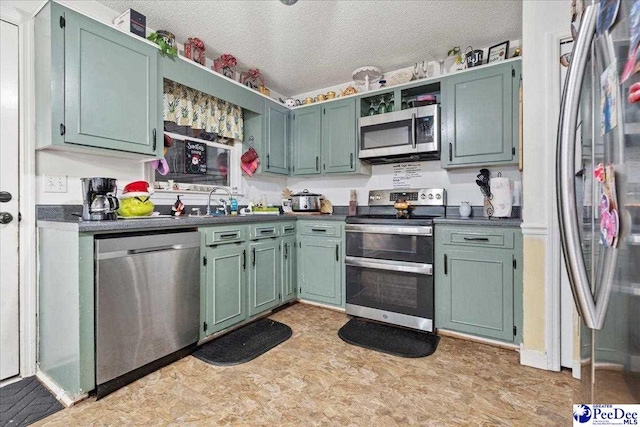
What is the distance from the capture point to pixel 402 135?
2.87 meters

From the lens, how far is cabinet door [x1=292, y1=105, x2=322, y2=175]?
3.44 m

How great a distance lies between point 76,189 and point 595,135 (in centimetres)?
265

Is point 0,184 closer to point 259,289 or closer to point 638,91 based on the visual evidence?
point 259,289

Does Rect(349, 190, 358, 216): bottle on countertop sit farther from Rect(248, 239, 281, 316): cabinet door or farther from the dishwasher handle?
the dishwasher handle

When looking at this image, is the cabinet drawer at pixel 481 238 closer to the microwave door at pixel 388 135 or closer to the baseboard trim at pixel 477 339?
the baseboard trim at pixel 477 339

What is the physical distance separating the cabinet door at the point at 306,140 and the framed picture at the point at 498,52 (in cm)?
169

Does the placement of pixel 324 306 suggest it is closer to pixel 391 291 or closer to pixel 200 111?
pixel 391 291

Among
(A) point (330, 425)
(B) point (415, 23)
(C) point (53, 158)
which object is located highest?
(B) point (415, 23)

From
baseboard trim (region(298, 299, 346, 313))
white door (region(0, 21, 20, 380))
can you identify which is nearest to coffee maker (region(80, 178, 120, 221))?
white door (region(0, 21, 20, 380))

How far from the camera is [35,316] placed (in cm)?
188

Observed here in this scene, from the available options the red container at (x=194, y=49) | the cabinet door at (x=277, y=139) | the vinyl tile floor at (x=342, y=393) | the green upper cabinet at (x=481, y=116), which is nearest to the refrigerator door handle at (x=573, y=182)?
the vinyl tile floor at (x=342, y=393)

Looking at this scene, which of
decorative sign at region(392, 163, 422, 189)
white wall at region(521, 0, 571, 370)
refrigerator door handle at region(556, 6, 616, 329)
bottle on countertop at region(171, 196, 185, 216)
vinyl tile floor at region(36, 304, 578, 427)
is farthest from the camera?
decorative sign at region(392, 163, 422, 189)

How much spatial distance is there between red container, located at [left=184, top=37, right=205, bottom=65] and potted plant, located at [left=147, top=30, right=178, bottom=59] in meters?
0.25

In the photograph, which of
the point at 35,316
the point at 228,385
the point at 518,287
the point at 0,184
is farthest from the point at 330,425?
the point at 0,184
